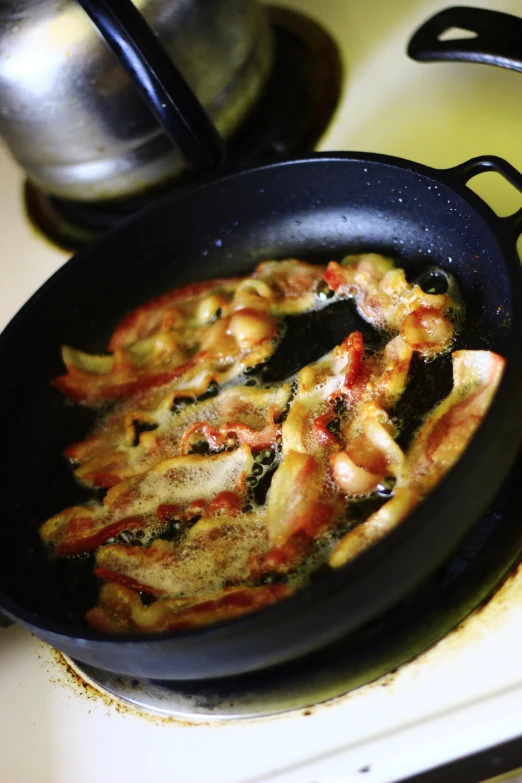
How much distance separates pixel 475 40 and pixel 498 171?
28 centimetres

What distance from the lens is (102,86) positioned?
0.96m

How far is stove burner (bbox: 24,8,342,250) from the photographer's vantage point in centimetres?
112

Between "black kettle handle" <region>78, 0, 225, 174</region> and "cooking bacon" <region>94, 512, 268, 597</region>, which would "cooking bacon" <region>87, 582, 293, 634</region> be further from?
"black kettle handle" <region>78, 0, 225, 174</region>

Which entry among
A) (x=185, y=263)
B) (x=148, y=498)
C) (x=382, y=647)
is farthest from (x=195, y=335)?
(x=382, y=647)

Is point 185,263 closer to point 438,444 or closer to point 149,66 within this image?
point 149,66

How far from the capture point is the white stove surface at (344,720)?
0.60 meters

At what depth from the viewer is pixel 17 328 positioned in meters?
0.97

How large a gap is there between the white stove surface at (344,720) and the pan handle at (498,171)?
0.42 ft

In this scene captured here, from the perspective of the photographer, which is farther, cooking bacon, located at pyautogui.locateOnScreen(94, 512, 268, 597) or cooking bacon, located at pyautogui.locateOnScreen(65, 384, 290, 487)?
cooking bacon, located at pyautogui.locateOnScreen(65, 384, 290, 487)

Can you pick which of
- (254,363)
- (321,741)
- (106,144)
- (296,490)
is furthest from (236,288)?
(321,741)

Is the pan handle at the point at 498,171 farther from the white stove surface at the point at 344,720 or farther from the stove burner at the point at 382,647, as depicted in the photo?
the stove burner at the point at 382,647

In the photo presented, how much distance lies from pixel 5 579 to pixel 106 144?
580 mm

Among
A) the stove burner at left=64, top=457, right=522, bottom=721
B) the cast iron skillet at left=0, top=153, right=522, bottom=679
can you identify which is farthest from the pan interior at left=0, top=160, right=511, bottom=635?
the stove burner at left=64, top=457, right=522, bottom=721

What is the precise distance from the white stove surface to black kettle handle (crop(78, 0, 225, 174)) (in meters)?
0.32
